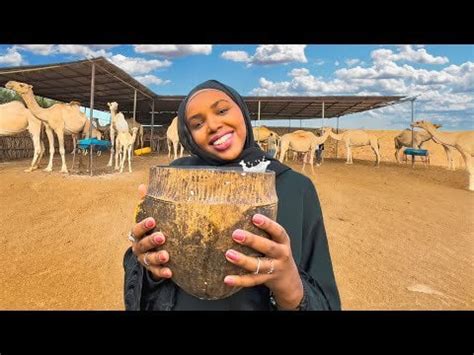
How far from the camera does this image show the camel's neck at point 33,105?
675 centimetres

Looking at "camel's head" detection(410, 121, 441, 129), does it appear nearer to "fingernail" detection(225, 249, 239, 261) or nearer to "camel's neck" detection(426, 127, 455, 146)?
"camel's neck" detection(426, 127, 455, 146)

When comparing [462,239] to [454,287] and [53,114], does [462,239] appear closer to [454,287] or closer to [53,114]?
[454,287]

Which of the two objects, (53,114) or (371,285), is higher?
(53,114)

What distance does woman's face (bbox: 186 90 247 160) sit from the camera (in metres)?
0.92

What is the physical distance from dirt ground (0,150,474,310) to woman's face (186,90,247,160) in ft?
7.56

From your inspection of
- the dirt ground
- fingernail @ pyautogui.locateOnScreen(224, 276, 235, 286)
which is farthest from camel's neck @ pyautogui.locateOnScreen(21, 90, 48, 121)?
fingernail @ pyautogui.locateOnScreen(224, 276, 235, 286)

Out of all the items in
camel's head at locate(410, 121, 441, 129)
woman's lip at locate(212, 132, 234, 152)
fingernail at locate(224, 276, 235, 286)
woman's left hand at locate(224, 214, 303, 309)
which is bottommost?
fingernail at locate(224, 276, 235, 286)

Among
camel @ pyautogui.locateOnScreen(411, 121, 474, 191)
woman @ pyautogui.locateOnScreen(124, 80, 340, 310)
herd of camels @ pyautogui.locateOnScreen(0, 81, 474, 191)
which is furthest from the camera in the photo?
camel @ pyautogui.locateOnScreen(411, 121, 474, 191)

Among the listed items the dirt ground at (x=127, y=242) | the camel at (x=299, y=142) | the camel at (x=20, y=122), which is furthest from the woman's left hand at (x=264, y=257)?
the camel at (x=299, y=142)
